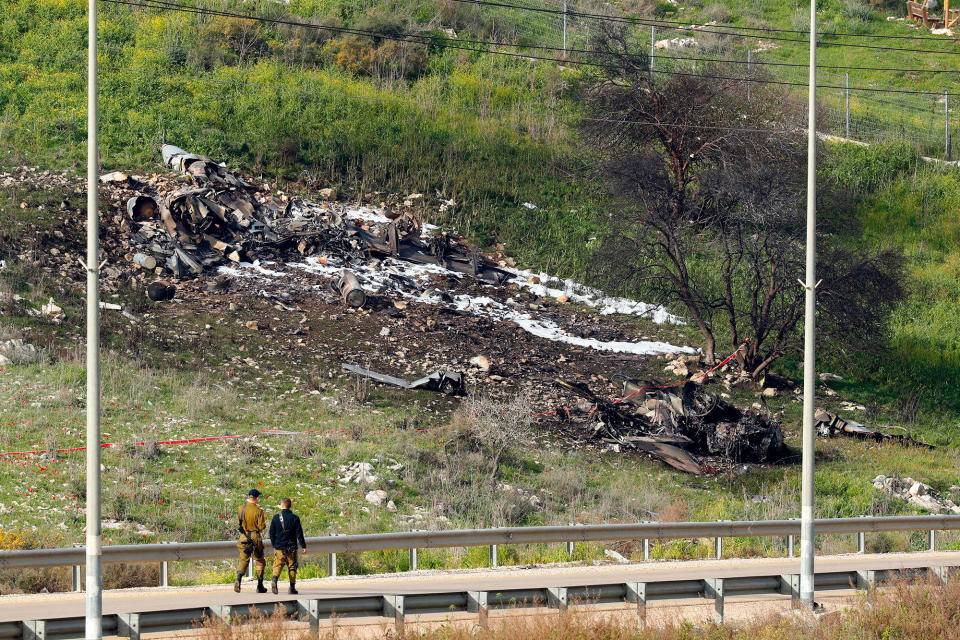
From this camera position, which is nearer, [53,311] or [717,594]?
[717,594]

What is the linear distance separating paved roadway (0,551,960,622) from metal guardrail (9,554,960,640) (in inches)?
52.0

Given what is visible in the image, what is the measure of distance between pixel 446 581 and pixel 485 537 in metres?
1.09

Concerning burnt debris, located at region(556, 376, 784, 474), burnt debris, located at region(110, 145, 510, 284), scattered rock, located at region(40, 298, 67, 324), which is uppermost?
burnt debris, located at region(110, 145, 510, 284)

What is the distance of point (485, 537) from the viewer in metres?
16.2

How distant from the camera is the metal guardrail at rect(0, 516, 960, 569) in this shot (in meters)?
13.5

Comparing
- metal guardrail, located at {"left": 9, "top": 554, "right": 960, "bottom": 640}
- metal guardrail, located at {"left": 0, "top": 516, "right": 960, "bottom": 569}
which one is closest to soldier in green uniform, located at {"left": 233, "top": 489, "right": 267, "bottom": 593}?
metal guardrail, located at {"left": 0, "top": 516, "right": 960, "bottom": 569}

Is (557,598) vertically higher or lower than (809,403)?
lower

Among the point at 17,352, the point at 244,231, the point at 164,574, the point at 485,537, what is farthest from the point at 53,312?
the point at 485,537

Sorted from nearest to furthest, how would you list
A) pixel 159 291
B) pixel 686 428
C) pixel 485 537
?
1. pixel 485 537
2. pixel 686 428
3. pixel 159 291

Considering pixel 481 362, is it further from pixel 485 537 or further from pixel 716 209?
pixel 485 537

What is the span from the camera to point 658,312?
35812 millimetres

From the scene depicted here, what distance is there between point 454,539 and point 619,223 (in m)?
21.7

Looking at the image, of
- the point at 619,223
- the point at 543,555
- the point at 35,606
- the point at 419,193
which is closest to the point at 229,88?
the point at 419,193

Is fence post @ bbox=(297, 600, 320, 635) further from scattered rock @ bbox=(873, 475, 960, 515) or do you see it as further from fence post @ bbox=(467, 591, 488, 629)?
scattered rock @ bbox=(873, 475, 960, 515)
